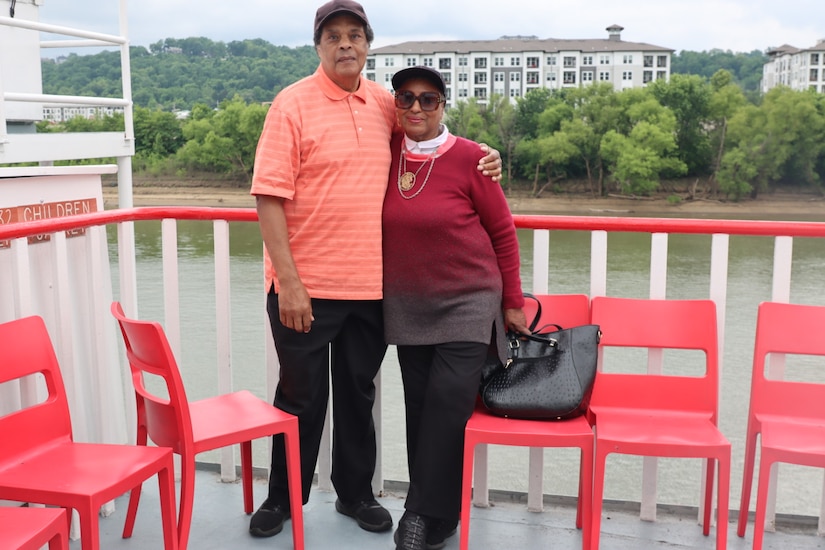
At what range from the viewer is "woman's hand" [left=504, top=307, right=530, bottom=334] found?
2.11 meters

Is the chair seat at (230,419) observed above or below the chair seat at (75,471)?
above

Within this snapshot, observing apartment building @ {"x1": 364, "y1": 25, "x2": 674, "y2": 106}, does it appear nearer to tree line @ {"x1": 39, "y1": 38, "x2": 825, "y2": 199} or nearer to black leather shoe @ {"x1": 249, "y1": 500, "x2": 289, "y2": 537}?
tree line @ {"x1": 39, "y1": 38, "x2": 825, "y2": 199}

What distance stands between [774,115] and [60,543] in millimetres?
50194

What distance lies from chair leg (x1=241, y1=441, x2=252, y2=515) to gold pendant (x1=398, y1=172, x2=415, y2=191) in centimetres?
81

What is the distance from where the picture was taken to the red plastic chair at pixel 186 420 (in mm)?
1853

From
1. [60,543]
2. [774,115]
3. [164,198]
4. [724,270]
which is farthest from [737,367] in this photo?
[774,115]

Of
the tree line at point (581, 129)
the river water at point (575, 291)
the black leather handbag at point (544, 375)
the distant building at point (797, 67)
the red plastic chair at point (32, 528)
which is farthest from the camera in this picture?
the distant building at point (797, 67)

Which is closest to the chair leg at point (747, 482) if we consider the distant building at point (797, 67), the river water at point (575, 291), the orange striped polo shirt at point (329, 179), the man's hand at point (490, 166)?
the man's hand at point (490, 166)

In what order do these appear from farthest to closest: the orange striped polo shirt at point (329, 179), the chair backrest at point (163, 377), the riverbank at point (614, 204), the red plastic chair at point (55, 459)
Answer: the riverbank at point (614, 204) < the orange striped polo shirt at point (329, 179) < the chair backrest at point (163, 377) < the red plastic chair at point (55, 459)

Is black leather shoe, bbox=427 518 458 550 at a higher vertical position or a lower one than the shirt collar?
lower

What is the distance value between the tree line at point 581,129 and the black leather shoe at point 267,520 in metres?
36.5

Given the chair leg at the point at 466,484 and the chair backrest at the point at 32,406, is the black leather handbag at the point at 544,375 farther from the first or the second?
the chair backrest at the point at 32,406

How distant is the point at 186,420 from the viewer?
1879 millimetres

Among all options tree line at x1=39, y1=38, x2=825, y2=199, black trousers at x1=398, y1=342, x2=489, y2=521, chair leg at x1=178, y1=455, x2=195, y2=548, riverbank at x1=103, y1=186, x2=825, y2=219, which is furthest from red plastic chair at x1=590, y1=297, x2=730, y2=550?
riverbank at x1=103, y1=186, x2=825, y2=219
